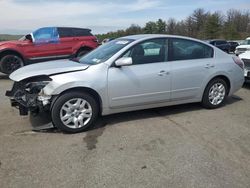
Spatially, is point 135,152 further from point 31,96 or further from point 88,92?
point 31,96

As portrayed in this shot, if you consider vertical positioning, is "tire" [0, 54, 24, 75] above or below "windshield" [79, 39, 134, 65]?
below

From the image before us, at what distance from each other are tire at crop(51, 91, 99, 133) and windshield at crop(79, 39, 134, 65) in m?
0.73

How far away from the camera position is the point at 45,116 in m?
5.65

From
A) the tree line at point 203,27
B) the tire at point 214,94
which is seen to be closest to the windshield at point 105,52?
the tire at point 214,94

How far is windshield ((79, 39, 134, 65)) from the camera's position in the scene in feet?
18.0

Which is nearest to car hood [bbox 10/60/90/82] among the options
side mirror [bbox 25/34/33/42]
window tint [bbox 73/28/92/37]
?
side mirror [bbox 25/34/33/42]

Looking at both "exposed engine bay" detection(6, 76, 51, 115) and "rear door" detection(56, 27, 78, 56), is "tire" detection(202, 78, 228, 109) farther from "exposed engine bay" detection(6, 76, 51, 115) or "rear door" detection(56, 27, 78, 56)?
"rear door" detection(56, 27, 78, 56)

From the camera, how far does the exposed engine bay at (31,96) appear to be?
16.3ft

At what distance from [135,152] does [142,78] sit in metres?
1.61

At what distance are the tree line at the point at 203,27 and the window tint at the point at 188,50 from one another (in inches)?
2195

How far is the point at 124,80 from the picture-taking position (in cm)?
532

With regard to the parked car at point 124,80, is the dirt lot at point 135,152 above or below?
below

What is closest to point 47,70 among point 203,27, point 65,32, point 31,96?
point 31,96

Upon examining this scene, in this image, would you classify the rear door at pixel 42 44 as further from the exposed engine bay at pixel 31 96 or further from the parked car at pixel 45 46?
the exposed engine bay at pixel 31 96
